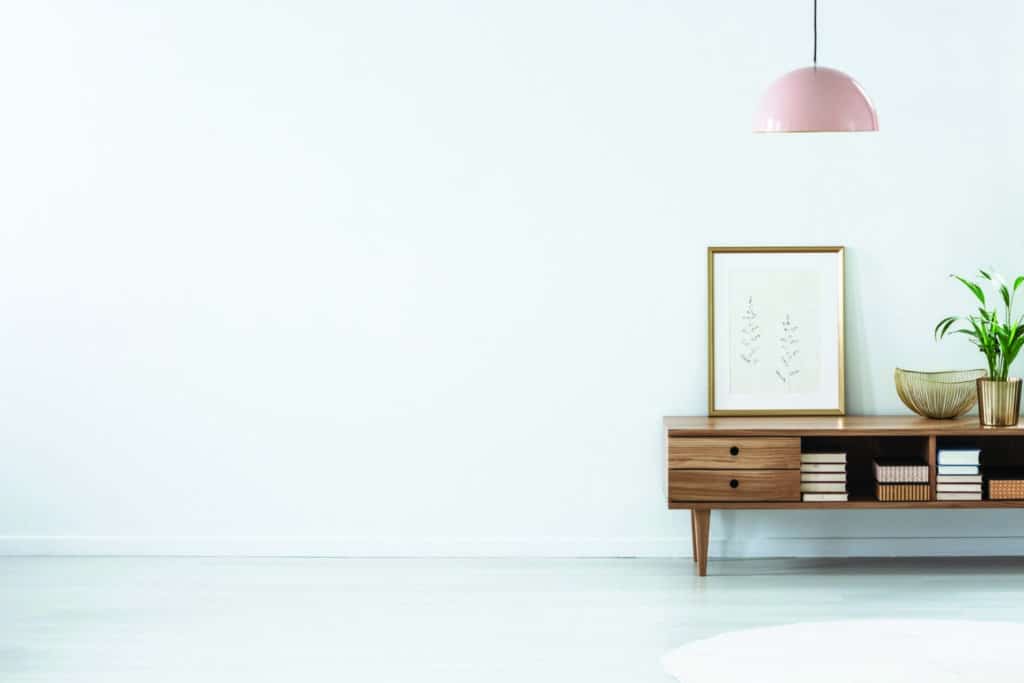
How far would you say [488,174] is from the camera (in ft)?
14.7

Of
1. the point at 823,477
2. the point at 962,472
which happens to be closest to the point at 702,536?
the point at 823,477

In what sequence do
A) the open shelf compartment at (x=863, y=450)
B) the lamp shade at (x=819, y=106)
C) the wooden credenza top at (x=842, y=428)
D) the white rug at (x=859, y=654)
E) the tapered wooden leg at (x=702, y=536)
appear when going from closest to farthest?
the white rug at (x=859, y=654) → the lamp shade at (x=819, y=106) → the wooden credenza top at (x=842, y=428) → the tapered wooden leg at (x=702, y=536) → the open shelf compartment at (x=863, y=450)

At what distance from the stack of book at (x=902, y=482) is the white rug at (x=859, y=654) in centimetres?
59

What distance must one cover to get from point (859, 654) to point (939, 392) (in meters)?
1.35

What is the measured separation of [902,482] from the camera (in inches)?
159

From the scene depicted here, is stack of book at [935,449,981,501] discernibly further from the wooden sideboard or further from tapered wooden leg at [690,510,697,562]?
tapered wooden leg at [690,510,697,562]

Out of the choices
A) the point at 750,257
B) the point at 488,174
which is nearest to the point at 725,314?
the point at 750,257

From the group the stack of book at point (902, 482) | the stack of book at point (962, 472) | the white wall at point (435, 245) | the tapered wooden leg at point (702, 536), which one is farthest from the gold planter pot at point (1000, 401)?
the tapered wooden leg at point (702, 536)

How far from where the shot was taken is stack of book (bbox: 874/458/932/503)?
4.05 meters

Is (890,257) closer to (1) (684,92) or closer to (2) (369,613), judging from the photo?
(1) (684,92)

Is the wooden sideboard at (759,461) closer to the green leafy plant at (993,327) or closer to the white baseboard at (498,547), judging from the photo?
the green leafy plant at (993,327)

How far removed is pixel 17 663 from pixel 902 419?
3.09 m

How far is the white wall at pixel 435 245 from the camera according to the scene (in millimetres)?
4434

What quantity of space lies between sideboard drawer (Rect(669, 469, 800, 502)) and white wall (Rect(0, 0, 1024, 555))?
48cm
